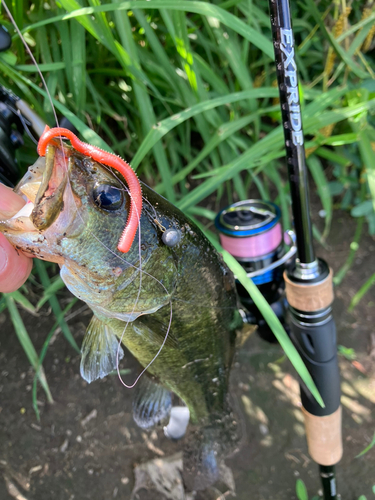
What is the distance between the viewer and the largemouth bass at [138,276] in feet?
2.37

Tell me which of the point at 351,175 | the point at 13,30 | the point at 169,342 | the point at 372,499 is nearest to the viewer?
the point at 169,342

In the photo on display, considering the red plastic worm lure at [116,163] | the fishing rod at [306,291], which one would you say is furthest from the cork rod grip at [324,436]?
the red plastic worm lure at [116,163]

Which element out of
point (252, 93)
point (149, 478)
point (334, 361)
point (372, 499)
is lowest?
point (372, 499)

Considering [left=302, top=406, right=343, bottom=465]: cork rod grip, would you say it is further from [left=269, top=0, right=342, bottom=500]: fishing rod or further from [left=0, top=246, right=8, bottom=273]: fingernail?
[left=0, top=246, right=8, bottom=273]: fingernail

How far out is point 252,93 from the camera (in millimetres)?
1361

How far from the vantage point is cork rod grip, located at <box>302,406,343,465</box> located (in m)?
1.25

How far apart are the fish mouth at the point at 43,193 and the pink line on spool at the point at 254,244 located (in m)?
0.72

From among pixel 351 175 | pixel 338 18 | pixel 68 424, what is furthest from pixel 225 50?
pixel 68 424

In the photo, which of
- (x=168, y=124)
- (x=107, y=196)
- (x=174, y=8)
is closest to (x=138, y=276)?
(x=107, y=196)

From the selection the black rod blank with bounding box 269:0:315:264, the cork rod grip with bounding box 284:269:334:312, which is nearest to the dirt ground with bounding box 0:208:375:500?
the cork rod grip with bounding box 284:269:334:312

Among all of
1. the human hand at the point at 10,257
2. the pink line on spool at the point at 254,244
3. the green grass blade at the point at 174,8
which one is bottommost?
the pink line on spool at the point at 254,244

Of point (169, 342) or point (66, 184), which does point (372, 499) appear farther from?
point (66, 184)

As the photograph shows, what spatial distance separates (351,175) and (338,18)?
0.83m

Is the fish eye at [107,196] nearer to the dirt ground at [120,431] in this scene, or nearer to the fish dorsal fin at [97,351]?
the fish dorsal fin at [97,351]
